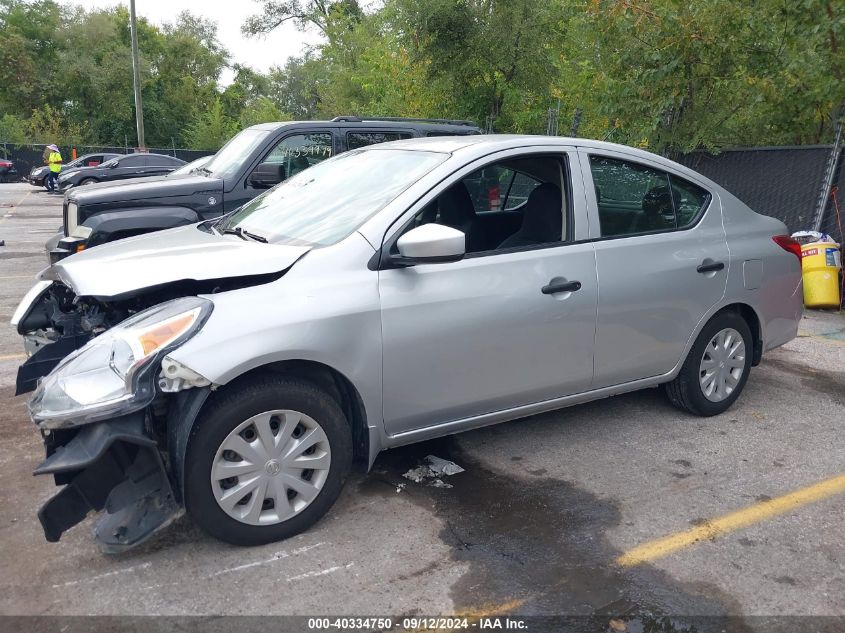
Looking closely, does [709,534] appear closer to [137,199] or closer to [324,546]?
[324,546]

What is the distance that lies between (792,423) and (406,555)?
3.05m

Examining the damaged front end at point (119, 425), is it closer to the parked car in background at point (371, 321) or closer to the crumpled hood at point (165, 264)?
the parked car in background at point (371, 321)

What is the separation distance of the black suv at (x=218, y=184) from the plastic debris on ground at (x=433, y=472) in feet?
12.3

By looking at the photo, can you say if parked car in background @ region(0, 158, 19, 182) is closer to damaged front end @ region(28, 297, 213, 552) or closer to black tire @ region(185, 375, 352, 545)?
damaged front end @ region(28, 297, 213, 552)

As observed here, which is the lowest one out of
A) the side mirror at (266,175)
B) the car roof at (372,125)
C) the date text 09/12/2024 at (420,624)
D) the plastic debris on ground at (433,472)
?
the date text 09/12/2024 at (420,624)

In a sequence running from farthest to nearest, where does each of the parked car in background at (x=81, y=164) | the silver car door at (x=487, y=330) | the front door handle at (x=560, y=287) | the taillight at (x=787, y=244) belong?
the parked car in background at (x=81, y=164) → the taillight at (x=787, y=244) → the front door handle at (x=560, y=287) → the silver car door at (x=487, y=330)

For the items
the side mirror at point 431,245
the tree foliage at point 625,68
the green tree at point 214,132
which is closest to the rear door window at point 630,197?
the side mirror at point 431,245

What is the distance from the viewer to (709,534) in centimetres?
349

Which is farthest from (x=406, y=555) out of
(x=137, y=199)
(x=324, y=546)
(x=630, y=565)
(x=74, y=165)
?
(x=74, y=165)

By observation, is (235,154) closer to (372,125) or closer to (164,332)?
(372,125)

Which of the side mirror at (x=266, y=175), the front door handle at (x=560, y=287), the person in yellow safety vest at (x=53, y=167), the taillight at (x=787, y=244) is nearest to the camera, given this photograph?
the front door handle at (x=560, y=287)

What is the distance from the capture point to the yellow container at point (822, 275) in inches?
338

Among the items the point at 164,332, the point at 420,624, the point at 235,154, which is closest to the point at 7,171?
the point at 235,154

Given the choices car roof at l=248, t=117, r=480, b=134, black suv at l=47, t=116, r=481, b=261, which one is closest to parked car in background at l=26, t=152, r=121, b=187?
black suv at l=47, t=116, r=481, b=261
